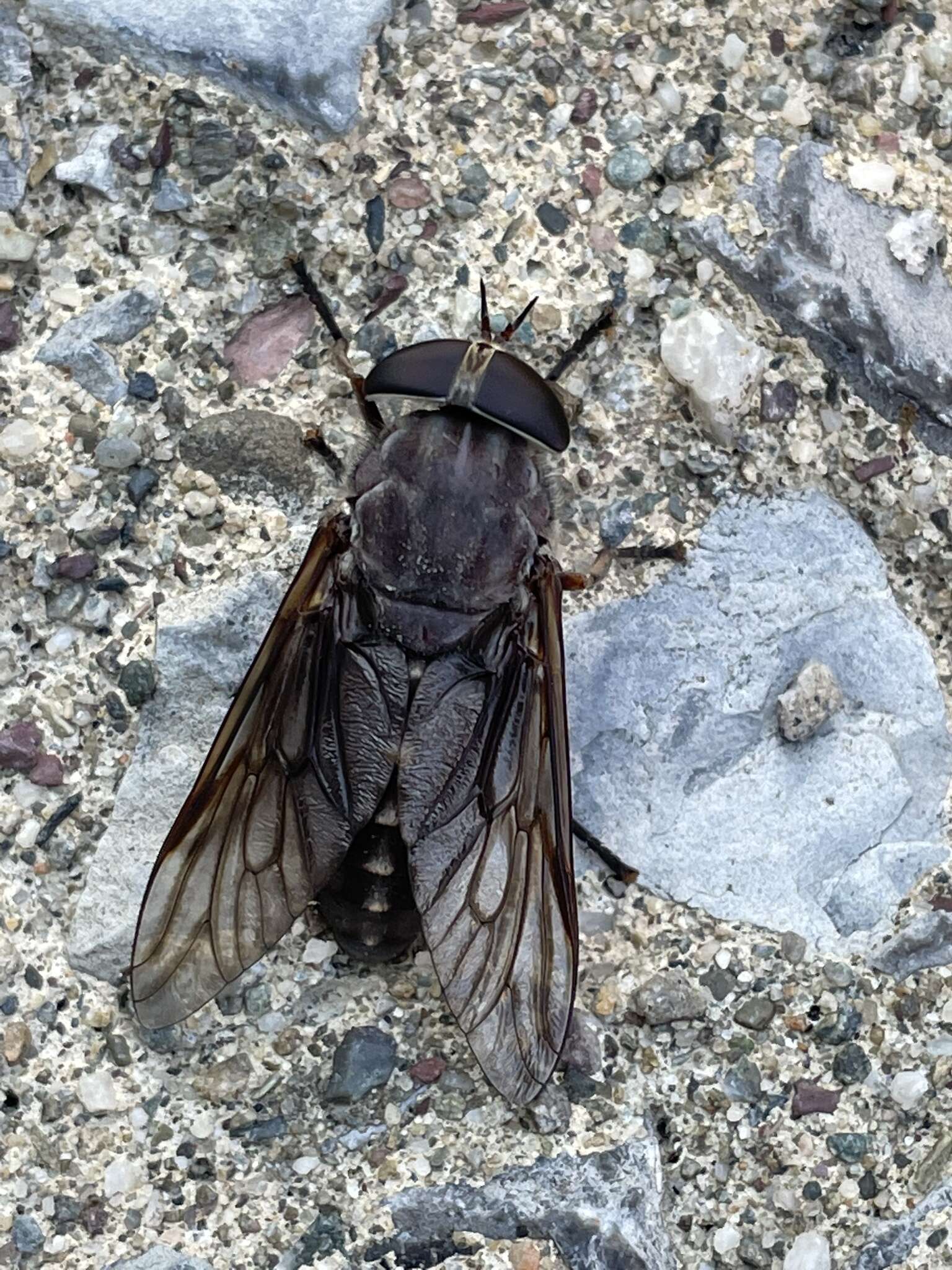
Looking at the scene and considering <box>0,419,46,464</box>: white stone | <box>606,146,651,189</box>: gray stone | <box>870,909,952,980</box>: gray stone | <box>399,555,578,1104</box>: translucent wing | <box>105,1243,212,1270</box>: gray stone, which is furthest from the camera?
<box>606,146,651,189</box>: gray stone

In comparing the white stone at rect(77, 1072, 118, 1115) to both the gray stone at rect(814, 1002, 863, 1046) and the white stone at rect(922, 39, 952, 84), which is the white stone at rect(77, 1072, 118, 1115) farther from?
the white stone at rect(922, 39, 952, 84)

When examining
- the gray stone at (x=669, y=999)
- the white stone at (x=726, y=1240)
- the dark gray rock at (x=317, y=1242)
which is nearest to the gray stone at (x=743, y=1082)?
the gray stone at (x=669, y=999)

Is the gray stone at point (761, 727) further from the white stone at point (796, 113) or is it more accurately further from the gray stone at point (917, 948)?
the white stone at point (796, 113)

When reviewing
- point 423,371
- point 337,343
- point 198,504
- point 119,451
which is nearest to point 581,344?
point 423,371

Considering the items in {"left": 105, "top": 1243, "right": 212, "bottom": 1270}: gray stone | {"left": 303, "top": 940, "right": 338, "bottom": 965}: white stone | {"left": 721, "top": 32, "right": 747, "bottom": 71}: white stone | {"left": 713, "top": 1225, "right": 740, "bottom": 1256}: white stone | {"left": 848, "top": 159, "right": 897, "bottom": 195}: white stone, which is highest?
{"left": 721, "top": 32, "right": 747, "bottom": 71}: white stone

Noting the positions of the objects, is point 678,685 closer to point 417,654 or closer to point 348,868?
point 417,654

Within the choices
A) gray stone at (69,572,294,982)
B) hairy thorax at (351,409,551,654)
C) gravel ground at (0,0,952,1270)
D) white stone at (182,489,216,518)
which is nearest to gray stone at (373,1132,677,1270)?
gravel ground at (0,0,952,1270)
